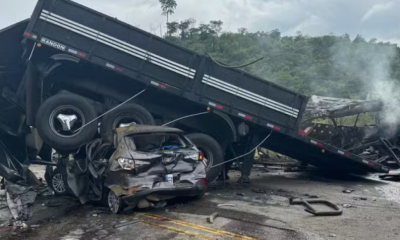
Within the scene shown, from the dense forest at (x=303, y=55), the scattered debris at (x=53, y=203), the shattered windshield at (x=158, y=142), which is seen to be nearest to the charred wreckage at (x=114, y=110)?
the shattered windshield at (x=158, y=142)

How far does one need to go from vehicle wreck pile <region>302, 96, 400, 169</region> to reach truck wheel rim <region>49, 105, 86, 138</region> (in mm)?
6574

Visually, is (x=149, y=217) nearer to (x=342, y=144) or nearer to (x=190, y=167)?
(x=190, y=167)

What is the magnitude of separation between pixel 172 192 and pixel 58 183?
9.50ft

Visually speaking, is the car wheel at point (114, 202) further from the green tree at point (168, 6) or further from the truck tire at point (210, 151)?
the green tree at point (168, 6)

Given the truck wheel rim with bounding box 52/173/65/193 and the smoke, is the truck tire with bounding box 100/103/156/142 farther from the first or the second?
the smoke

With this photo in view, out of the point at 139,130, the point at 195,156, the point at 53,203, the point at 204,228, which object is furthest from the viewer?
the point at 53,203

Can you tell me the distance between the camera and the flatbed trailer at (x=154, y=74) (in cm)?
780

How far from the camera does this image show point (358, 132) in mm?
11773

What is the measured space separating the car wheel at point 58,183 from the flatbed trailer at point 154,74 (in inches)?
43.6

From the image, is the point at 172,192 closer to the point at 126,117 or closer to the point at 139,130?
the point at 139,130

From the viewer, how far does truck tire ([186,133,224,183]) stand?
8.90 m

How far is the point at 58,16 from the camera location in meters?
7.73

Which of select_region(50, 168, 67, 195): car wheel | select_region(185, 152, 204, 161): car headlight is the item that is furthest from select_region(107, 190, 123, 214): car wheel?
select_region(50, 168, 67, 195): car wheel

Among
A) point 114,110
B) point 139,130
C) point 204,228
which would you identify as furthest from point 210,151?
point 204,228
